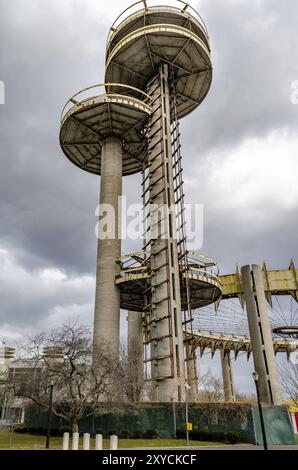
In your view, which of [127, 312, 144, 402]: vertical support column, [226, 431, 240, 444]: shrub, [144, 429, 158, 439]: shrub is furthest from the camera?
[127, 312, 144, 402]: vertical support column

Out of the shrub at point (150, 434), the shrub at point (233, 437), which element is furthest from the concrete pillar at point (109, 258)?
the shrub at point (233, 437)

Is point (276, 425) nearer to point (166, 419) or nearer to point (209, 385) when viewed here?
point (166, 419)

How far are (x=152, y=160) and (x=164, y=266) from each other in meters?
15.4

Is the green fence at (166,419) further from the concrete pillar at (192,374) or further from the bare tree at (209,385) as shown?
the bare tree at (209,385)

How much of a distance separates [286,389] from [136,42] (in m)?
49.9

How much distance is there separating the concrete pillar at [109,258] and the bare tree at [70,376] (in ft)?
24.0

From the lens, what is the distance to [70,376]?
30.2m

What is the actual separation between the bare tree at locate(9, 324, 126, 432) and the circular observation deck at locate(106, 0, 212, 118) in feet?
132

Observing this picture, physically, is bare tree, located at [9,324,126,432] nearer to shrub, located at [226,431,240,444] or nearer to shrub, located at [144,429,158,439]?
shrub, located at [144,429,158,439]

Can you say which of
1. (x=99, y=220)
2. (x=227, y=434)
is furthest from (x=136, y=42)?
(x=227, y=434)

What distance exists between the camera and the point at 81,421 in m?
37.2

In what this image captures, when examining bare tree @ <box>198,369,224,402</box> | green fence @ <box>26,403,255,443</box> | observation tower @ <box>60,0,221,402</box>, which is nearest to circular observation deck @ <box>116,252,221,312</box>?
observation tower @ <box>60,0,221,402</box>

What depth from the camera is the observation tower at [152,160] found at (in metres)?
44.9

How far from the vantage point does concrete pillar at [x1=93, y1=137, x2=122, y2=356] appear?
45.6 m
